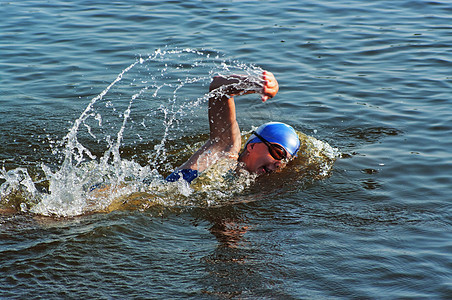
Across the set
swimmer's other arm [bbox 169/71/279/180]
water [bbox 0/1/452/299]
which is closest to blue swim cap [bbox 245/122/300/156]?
swimmer's other arm [bbox 169/71/279/180]

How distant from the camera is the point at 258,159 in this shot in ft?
20.8

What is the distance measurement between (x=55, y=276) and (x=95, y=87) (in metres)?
5.75

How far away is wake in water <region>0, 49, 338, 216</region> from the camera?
5.75 meters

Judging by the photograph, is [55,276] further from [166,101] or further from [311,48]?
[311,48]

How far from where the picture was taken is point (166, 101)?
923 centimetres

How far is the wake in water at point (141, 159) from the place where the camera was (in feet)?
18.9

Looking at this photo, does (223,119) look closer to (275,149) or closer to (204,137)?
(275,149)

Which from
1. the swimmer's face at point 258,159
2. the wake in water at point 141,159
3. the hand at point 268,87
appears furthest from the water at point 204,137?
the hand at point 268,87

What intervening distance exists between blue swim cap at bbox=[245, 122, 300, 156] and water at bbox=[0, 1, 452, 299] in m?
0.45

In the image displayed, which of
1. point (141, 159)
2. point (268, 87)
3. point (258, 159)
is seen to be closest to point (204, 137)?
point (141, 159)

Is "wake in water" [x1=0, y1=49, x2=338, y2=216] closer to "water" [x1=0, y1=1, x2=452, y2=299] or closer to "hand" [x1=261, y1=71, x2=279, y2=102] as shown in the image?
"water" [x1=0, y1=1, x2=452, y2=299]

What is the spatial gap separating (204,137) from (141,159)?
1.13 metres

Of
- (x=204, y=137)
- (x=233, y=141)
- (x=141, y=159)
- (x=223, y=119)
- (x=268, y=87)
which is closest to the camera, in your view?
(x=268, y=87)

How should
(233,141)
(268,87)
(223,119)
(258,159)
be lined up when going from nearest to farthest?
(268,87) → (223,119) → (233,141) → (258,159)
